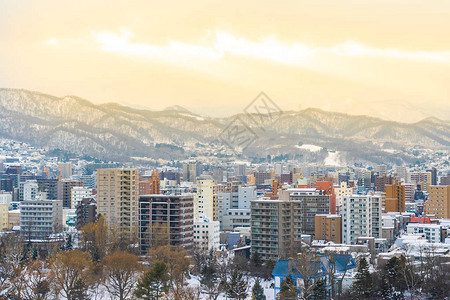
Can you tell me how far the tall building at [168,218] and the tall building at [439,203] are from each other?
16128 mm

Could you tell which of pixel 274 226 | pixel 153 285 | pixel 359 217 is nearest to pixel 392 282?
pixel 153 285

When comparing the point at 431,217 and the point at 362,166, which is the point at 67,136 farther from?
the point at 431,217

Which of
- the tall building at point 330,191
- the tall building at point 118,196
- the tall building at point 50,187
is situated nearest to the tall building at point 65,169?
the tall building at point 50,187

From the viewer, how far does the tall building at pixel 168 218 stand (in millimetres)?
22141

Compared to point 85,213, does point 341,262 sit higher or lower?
lower

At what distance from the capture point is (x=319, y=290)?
14367 millimetres

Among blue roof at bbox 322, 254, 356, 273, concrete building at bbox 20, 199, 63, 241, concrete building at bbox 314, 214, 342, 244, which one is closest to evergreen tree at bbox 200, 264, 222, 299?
blue roof at bbox 322, 254, 356, 273

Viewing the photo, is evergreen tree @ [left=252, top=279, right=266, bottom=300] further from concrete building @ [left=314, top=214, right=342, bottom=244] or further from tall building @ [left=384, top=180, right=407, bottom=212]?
tall building @ [left=384, top=180, right=407, bottom=212]

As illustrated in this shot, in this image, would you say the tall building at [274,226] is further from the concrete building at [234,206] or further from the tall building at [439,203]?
the tall building at [439,203]

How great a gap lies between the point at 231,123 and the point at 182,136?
11.3 metres

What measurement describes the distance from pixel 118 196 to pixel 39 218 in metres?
3.40

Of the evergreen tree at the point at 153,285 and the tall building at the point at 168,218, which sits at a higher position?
the tall building at the point at 168,218

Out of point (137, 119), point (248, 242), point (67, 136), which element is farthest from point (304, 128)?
point (248, 242)

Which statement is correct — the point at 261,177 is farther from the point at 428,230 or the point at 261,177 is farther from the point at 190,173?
the point at 428,230
